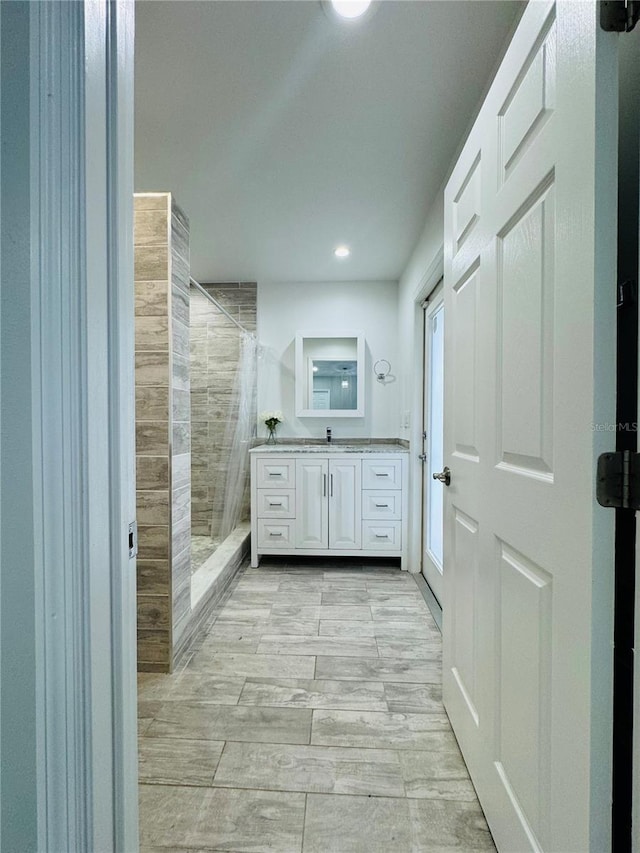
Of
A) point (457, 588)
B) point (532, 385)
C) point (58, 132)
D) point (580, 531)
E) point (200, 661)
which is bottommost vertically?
point (200, 661)

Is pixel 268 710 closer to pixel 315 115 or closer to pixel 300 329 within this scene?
pixel 315 115

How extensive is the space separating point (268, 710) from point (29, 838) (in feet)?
4.01

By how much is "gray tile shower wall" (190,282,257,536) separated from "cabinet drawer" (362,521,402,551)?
1.21 m

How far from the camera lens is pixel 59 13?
1.73 ft

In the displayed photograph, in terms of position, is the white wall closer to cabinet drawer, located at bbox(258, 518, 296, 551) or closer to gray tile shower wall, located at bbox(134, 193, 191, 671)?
cabinet drawer, located at bbox(258, 518, 296, 551)

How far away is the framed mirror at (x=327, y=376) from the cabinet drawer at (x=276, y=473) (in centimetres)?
71

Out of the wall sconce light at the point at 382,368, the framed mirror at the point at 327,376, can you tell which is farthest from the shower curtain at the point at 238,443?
the wall sconce light at the point at 382,368

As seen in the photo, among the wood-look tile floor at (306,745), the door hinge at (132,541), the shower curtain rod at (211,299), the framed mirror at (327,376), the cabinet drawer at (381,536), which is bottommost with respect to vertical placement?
the wood-look tile floor at (306,745)

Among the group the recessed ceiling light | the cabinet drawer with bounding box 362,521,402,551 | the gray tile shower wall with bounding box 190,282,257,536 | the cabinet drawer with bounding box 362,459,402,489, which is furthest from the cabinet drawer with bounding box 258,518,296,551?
the recessed ceiling light

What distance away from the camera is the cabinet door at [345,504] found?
311 centimetres

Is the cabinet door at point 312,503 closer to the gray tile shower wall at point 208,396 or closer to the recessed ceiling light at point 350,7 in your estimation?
the gray tile shower wall at point 208,396

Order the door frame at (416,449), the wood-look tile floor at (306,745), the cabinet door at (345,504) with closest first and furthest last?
the wood-look tile floor at (306,745) → the door frame at (416,449) → the cabinet door at (345,504)

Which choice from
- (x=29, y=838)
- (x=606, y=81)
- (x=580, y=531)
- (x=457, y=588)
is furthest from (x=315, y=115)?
(x=29, y=838)

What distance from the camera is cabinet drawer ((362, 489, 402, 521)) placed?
10.1ft
